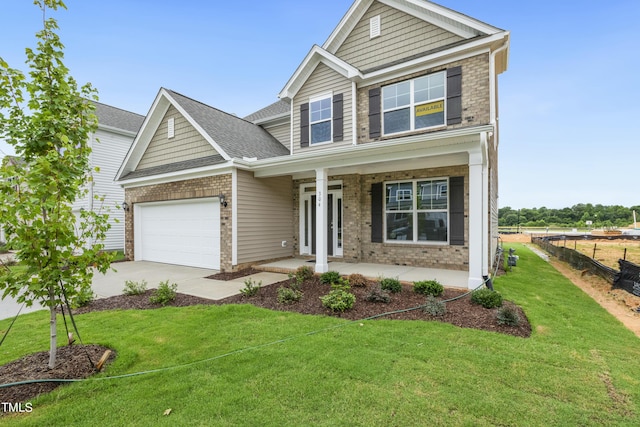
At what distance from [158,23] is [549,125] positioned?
103 ft

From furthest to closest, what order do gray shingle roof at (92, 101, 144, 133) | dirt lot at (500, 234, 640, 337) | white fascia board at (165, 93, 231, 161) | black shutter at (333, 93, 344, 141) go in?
gray shingle roof at (92, 101, 144, 133)
black shutter at (333, 93, 344, 141)
white fascia board at (165, 93, 231, 161)
dirt lot at (500, 234, 640, 337)

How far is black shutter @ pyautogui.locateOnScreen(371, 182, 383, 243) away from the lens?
30.6 feet

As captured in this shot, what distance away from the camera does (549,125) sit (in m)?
28.2

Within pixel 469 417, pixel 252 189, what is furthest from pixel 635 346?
pixel 252 189

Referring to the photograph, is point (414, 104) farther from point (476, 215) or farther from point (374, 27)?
point (476, 215)

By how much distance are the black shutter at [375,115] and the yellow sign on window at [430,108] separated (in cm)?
116

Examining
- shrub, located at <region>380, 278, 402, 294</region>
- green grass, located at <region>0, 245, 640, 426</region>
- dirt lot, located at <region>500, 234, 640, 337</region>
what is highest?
shrub, located at <region>380, 278, 402, 294</region>

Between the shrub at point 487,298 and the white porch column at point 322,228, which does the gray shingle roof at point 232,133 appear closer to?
the white porch column at point 322,228

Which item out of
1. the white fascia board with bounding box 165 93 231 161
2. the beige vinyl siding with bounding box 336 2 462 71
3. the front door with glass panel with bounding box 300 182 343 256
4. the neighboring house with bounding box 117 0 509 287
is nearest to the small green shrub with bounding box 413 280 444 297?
the neighboring house with bounding box 117 0 509 287

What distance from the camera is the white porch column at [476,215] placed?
229 inches

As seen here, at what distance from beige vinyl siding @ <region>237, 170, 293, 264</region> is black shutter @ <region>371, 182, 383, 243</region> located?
2962 mm

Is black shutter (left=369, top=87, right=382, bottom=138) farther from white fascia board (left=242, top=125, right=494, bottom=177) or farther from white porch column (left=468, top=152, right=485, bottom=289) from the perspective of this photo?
white porch column (left=468, top=152, right=485, bottom=289)

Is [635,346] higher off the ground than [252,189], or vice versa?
[252,189]

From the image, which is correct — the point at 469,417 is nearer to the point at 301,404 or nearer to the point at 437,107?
the point at 301,404
